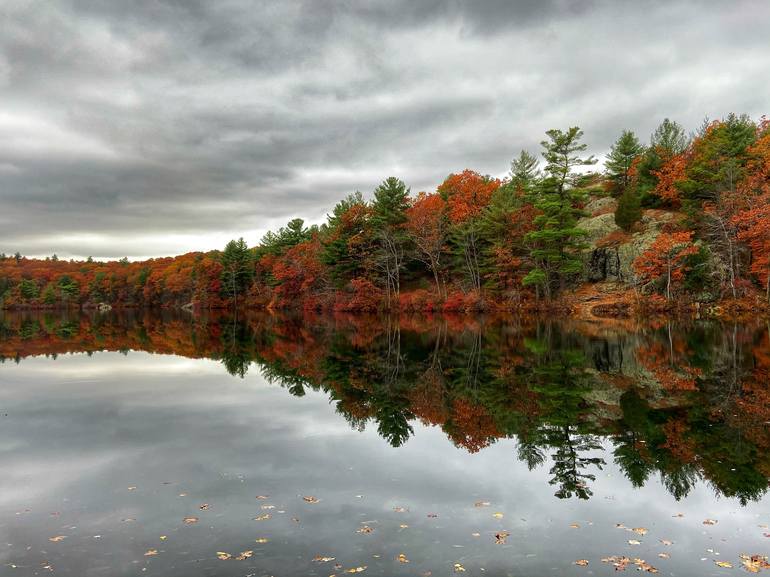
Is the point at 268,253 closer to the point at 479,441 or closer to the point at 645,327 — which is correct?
the point at 645,327

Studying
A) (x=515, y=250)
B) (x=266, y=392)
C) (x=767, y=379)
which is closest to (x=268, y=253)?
(x=515, y=250)

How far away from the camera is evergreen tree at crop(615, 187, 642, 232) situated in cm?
5425

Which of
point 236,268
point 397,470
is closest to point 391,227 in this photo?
point 236,268

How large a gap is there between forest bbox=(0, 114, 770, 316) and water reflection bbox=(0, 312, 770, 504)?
13.2m

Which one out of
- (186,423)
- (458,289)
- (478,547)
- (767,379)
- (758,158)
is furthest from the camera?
(458,289)

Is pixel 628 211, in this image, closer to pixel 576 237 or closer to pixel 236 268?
pixel 576 237

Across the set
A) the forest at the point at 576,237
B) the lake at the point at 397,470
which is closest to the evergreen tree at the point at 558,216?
the forest at the point at 576,237

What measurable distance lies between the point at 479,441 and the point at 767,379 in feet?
39.8

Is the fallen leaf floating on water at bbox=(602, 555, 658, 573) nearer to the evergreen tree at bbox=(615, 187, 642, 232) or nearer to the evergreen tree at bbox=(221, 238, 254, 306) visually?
the evergreen tree at bbox=(615, 187, 642, 232)

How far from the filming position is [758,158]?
5153 cm

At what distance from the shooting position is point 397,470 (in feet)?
33.0

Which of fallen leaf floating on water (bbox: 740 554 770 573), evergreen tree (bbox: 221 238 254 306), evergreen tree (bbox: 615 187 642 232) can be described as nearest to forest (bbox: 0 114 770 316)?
evergreen tree (bbox: 615 187 642 232)

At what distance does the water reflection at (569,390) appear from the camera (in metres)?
10.2

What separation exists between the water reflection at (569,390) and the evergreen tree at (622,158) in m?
36.3
